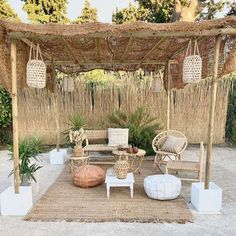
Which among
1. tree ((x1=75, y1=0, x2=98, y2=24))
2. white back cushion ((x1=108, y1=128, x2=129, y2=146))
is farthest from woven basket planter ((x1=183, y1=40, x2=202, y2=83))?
tree ((x1=75, y1=0, x2=98, y2=24))

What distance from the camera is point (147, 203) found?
3998 millimetres

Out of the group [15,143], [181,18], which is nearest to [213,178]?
[15,143]

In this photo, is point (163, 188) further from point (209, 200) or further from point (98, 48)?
point (98, 48)

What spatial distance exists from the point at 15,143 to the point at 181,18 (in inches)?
378

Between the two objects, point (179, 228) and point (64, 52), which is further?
point (64, 52)

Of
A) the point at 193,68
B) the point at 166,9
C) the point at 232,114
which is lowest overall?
the point at 232,114

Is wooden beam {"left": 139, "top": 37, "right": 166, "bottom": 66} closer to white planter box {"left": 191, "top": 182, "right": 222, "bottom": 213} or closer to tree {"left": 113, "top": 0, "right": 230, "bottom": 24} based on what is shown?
white planter box {"left": 191, "top": 182, "right": 222, "bottom": 213}

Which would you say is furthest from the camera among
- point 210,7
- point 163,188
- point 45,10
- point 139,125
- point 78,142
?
point 210,7

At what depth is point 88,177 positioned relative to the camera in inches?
185

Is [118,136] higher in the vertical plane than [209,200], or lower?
higher

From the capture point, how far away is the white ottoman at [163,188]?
4.03 metres

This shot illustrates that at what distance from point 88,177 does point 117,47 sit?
2.38m

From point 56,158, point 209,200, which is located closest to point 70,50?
point 56,158

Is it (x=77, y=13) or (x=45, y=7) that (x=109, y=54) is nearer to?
(x=45, y=7)
